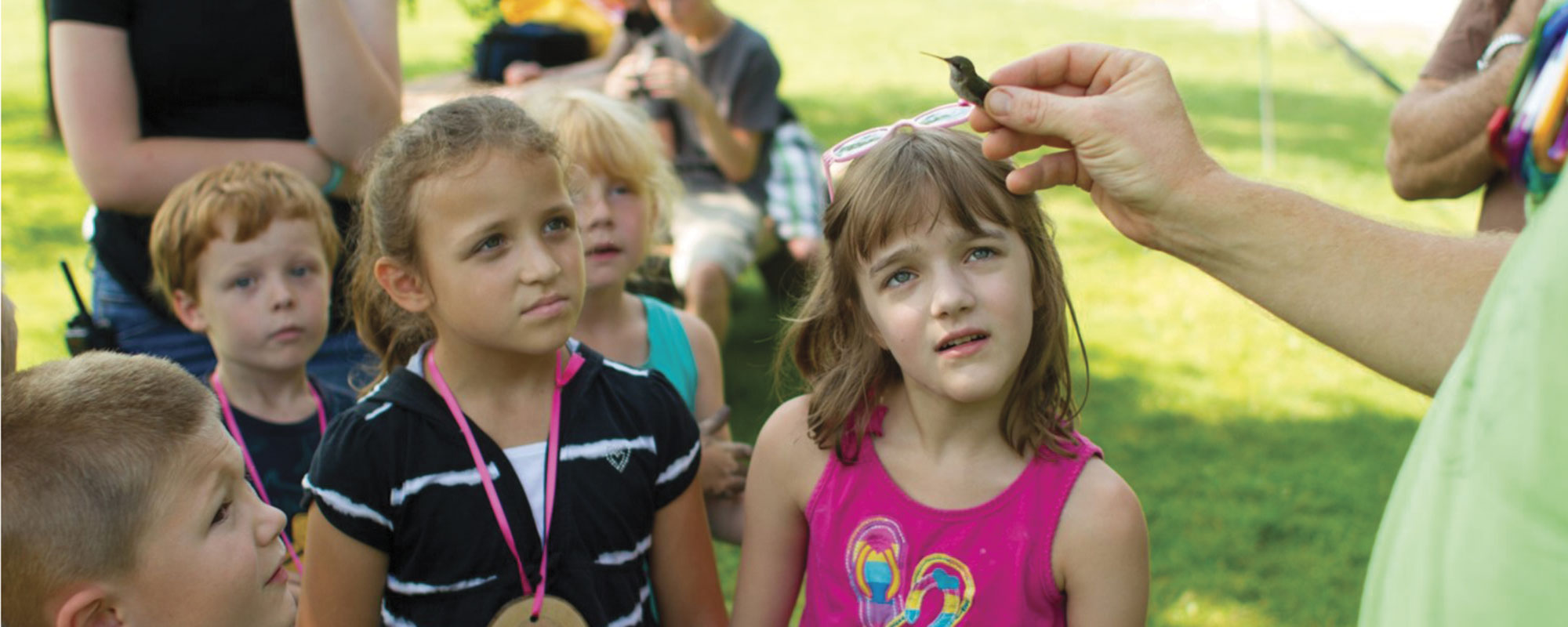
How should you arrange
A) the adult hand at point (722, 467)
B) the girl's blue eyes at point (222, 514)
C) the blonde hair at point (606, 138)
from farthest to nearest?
1. the blonde hair at point (606, 138)
2. the adult hand at point (722, 467)
3. the girl's blue eyes at point (222, 514)

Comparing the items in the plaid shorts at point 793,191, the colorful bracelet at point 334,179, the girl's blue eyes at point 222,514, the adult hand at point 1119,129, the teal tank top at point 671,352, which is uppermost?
the adult hand at point 1119,129

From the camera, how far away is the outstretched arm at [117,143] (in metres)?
2.87

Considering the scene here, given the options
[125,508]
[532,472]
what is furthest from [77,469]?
[532,472]

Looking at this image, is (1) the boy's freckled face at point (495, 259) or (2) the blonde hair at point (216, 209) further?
(2) the blonde hair at point (216, 209)

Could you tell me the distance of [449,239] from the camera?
2240 millimetres

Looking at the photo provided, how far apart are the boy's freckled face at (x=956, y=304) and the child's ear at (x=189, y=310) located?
1.72 meters

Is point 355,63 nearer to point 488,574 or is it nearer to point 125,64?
point 125,64

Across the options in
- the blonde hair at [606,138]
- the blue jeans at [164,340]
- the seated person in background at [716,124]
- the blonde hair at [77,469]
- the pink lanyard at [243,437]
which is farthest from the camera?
the seated person in background at [716,124]

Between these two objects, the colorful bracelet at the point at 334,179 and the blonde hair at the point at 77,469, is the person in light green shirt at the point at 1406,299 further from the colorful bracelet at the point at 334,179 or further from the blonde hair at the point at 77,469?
the colorful bracelet at the point at 334,179

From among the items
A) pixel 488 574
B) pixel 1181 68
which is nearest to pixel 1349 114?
pixel 1181 68

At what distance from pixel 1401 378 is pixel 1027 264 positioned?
0.66 metres

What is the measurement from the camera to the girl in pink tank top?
211 cm

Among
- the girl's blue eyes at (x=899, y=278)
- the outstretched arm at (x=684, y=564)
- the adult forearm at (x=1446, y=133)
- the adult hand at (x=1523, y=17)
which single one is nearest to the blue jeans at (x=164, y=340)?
the outstretched arm at (x=684, y=564)

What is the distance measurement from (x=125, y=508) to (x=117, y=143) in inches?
59.6
